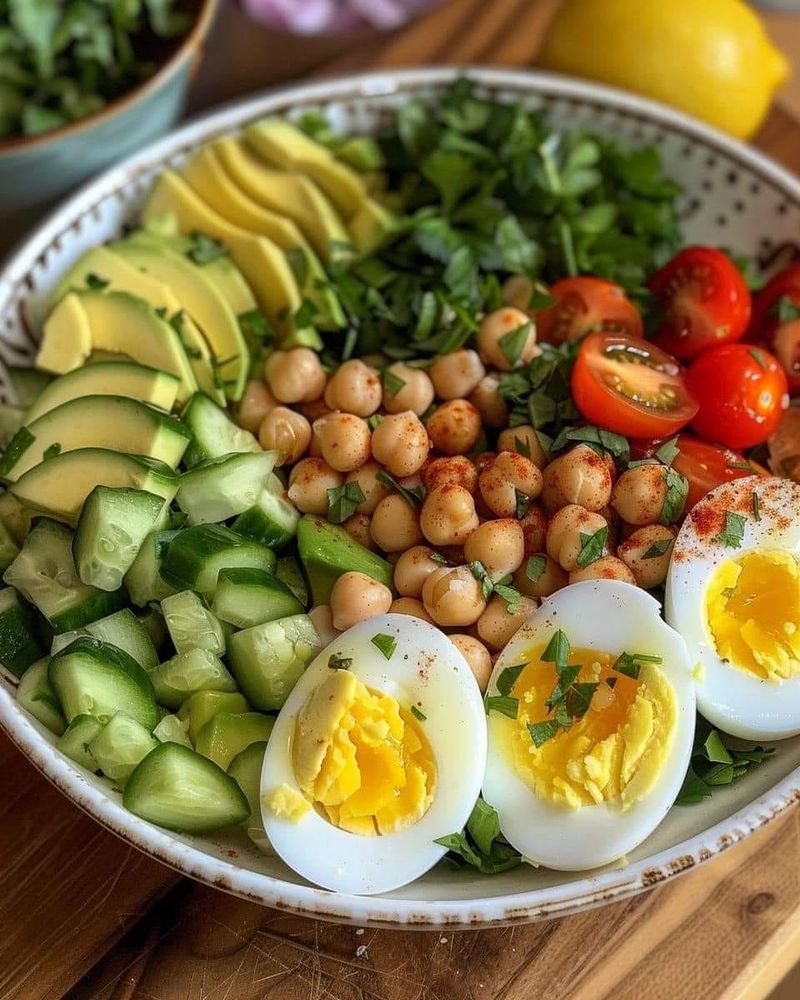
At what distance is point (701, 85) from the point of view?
91.6 inches

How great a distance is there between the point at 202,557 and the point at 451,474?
439 millimetres

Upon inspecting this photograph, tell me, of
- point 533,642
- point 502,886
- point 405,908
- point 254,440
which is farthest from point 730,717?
point 254,440

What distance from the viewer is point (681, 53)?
229 centimetres

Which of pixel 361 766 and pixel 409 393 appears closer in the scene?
pixel 361 766

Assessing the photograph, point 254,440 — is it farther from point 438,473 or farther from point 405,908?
point 405,908

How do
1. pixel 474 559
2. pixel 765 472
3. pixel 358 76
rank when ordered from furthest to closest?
1. pixel 358 76
2. pixel 765 472
3. pixel 474 559

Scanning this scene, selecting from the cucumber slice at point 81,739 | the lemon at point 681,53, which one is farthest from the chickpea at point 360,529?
the lemon at point 681,53

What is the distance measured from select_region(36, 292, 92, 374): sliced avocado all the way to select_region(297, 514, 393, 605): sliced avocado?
0.54 meters

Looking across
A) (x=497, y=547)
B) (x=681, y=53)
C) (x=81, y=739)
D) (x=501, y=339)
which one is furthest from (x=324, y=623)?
(x=681, y=53)

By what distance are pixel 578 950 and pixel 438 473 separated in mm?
776

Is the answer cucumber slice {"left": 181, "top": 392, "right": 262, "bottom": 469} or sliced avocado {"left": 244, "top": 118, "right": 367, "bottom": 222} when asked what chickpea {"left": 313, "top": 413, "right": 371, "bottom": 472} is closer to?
cucumber slice {"left": 181, "top": 392, "right": 262, "bottom": 469}

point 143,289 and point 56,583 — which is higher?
point 143,289

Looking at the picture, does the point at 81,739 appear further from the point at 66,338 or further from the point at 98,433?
the point at 66,338

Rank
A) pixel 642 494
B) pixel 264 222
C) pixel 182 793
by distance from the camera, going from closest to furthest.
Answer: pixel 182 793 → pixel 642 494 → pixel 264 222
